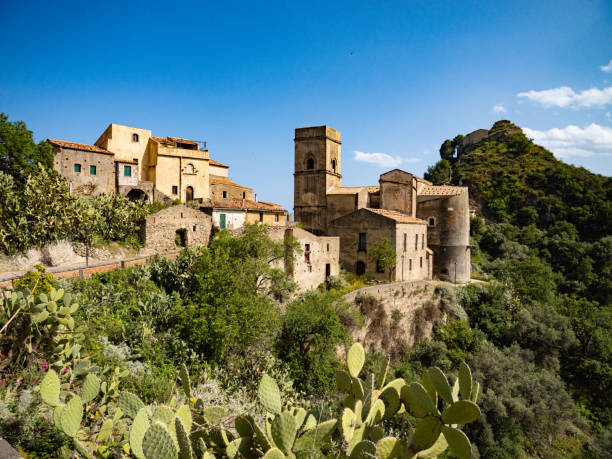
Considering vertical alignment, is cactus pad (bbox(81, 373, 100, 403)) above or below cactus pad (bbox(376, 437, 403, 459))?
above

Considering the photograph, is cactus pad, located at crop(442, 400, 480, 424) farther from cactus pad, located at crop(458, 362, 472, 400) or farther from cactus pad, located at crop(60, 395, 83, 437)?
cactus pad, located at crop(60, 395, 83, 437)

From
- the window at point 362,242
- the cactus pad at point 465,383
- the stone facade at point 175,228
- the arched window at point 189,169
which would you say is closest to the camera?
the cactus pad at point 465,383

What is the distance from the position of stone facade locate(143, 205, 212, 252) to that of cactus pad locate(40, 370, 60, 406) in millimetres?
17716

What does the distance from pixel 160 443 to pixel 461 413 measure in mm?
2797

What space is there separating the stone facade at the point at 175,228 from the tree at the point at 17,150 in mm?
6908

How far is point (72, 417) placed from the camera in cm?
385

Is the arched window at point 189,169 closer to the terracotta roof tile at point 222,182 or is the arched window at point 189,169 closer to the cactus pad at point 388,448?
the terracotta roof tile at point 222,182

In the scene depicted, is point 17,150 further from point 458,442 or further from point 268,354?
point 458,442

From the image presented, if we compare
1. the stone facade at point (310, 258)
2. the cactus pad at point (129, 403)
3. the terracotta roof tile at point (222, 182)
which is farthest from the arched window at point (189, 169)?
the cactus pad at point (129, 403)

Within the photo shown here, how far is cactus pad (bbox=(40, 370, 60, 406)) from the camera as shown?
4418mm

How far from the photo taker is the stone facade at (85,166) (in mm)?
23972

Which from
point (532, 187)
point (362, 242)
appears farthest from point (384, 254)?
point (532, 187)

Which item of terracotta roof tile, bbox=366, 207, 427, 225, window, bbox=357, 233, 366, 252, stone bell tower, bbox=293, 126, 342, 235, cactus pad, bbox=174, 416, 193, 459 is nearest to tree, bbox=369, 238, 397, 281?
window, bbox=357, 233, 366, 252

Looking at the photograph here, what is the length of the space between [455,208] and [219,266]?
2359 centimetres
